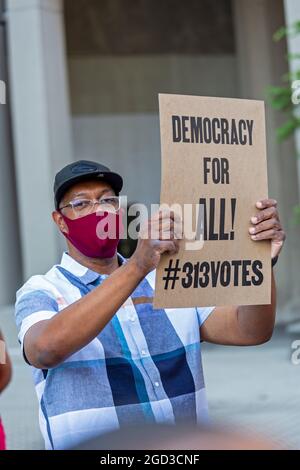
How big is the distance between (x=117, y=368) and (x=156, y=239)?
1.48 ft

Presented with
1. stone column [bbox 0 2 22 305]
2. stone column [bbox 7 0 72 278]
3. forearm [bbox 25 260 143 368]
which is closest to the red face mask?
forearm [bbox 25 260 143 368]

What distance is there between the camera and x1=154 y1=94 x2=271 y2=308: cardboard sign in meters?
2.54

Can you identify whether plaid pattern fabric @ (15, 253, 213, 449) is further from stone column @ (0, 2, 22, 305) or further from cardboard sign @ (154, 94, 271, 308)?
stone column @ (0, 2, 22, 305)

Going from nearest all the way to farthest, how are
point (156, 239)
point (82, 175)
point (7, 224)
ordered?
point (156, 239) → point (82, 175) → point (7, 224)

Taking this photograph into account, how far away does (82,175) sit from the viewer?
2887 mm

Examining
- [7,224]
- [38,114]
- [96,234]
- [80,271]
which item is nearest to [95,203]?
[96,234]

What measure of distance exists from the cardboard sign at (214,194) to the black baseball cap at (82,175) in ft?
1.33

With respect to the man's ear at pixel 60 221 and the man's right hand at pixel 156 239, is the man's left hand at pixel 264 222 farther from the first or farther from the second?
the man's ear at pixel 60 221

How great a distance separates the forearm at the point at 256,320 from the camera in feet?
9.52

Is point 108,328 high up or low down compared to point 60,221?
down

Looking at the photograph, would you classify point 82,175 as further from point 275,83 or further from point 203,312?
point 275,83

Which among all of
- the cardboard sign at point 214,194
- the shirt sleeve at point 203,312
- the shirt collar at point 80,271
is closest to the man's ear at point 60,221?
the shirt collar at point 80,271
